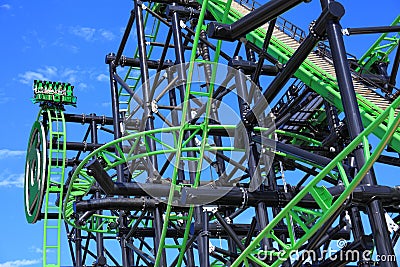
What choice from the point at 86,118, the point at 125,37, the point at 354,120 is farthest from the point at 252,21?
the point at 86,118

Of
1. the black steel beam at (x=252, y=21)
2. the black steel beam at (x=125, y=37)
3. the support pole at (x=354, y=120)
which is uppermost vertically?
the black steel beam at (x=125, y=37)

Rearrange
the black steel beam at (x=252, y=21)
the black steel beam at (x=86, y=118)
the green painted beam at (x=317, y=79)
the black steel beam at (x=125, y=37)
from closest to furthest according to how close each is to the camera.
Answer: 1. the black steel beam at (x=252, y=21)
2. the green painted beam at (x=317, y=79)
3. the black steel beam at (x=125, y=37)
4. the black steel beam at (x=86, y=118)

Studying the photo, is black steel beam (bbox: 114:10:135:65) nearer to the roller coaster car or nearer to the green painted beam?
the roller coaster car

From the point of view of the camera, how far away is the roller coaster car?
2130cm

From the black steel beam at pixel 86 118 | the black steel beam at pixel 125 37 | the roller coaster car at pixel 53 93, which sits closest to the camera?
the black steel beam at pixel 125 37

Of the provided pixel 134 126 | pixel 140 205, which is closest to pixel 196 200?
pixel 140 205

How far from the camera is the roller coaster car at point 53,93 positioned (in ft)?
69.9

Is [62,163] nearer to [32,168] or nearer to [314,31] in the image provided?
[32,168]

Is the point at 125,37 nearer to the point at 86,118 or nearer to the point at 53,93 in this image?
the point at 53,93

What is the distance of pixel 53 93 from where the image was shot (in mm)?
21562

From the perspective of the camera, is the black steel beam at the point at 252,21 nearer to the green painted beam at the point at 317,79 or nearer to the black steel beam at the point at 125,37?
the green painted beam at the point at 317,79

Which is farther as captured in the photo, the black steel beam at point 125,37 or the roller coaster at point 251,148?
the black steel beam at point 125,37

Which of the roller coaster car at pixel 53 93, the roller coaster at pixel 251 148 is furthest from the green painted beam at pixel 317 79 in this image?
the roller coaster car at pixel 53 93

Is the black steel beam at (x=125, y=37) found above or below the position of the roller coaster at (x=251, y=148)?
above
